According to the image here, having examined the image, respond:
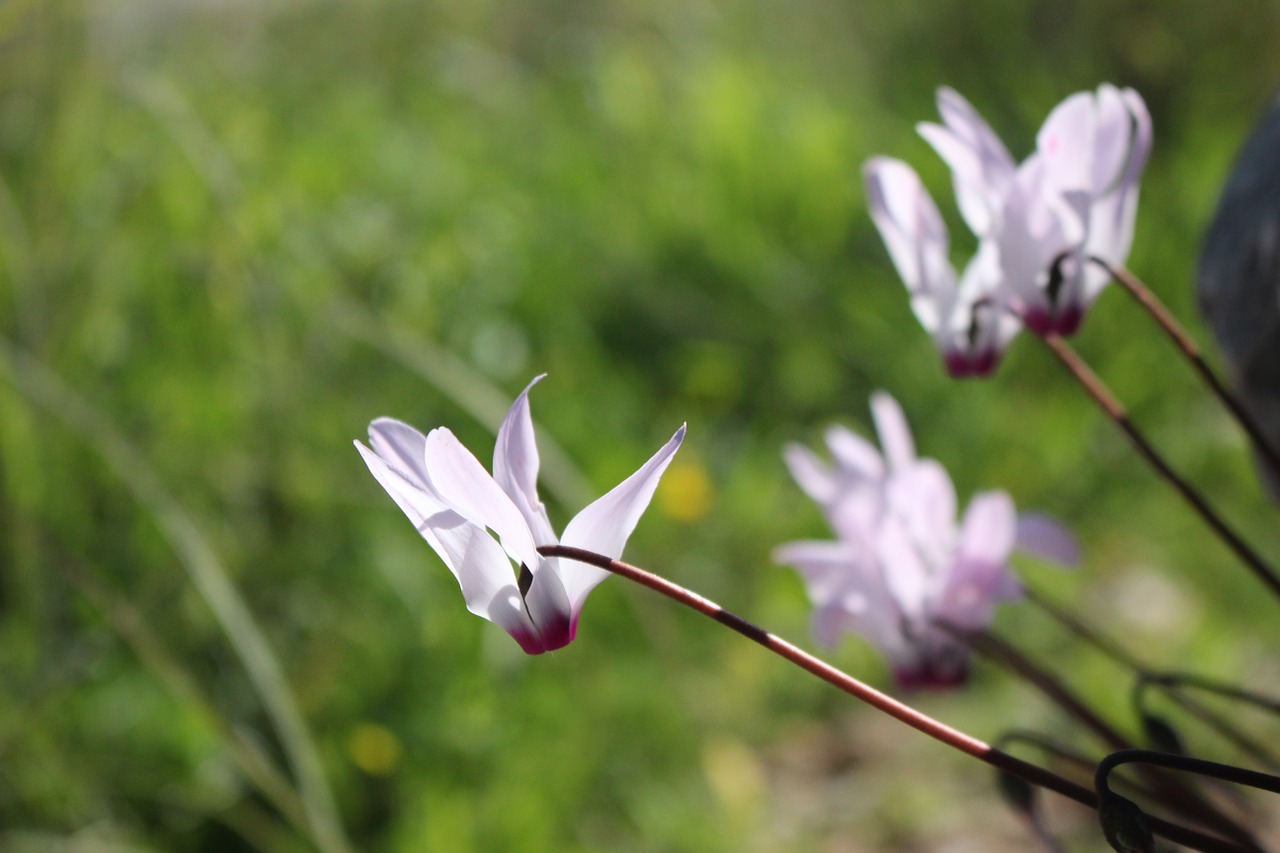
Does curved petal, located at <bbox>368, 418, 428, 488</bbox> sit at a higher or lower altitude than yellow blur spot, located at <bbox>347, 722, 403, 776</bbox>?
lower

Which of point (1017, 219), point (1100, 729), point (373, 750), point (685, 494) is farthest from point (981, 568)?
point (685, 494)

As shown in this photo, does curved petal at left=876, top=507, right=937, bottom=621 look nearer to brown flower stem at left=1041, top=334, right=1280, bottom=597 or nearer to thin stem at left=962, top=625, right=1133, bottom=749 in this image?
thin stem at left=962, top=625, right=1133, bottom=749

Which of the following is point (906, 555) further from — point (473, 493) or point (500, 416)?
point (500, 416)

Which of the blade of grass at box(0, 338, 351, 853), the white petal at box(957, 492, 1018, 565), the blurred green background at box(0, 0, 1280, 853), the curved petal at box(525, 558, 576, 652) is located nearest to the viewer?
the curved petal at box(525, 558, 576, 652)

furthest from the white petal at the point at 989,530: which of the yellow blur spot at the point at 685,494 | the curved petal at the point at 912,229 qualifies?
the yellow blur spot at the point at 685,494

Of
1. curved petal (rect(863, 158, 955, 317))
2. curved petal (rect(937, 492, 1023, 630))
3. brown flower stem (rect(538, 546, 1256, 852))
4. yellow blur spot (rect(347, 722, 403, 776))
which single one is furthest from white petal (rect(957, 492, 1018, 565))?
yellow blur spot (rect(347, 722, 403, 776))

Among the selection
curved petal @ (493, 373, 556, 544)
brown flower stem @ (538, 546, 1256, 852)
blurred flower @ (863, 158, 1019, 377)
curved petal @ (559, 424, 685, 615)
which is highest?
blurred flower @ (863, 158, 1019, 377)
